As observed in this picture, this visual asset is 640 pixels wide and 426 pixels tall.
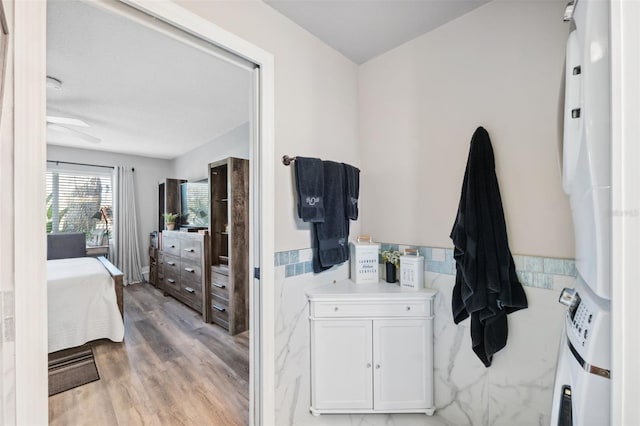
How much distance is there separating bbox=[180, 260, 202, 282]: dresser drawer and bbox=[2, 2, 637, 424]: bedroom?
7.83 ft

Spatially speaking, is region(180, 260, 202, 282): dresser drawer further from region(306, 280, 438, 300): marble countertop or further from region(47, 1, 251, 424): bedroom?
region(306, 280, 438, 300): marble countertop

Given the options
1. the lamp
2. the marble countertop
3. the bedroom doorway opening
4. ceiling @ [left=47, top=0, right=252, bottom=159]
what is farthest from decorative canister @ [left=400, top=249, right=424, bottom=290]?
the lamp

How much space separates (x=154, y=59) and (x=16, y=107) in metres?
1.53

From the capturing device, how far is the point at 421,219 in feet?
6.07

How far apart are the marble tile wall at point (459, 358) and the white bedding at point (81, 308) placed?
2173 millimetres

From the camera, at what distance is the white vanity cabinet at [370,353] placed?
66.1 inches

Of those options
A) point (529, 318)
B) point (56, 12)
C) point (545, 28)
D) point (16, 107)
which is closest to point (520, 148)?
point (545, 28)

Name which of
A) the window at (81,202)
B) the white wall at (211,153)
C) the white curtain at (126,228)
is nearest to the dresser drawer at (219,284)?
the white wall at (211,153)

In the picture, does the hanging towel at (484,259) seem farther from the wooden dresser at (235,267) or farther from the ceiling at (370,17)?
the wooden dresser at (235,267)

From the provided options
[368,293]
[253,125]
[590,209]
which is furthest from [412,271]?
[253,125]

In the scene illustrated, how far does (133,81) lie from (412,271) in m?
2.71

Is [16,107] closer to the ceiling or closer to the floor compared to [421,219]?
closer to the ceiling

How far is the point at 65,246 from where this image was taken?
3.94 m
